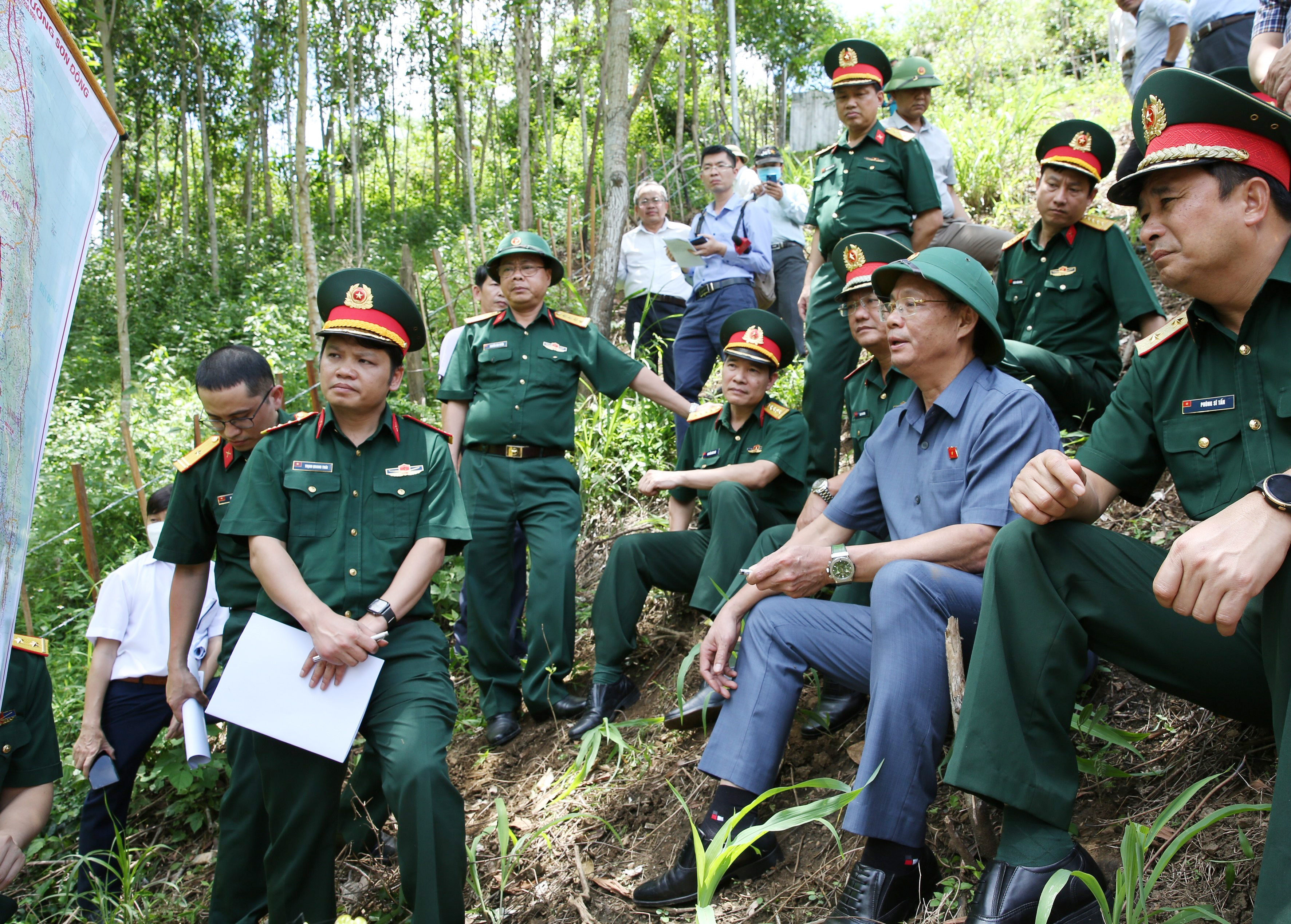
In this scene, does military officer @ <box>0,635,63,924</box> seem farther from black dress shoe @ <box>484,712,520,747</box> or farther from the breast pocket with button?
black dress shoe @ <box>484,712,520,747</box>

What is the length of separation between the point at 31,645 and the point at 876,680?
9.62 ft

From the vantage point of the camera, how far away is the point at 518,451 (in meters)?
4.25

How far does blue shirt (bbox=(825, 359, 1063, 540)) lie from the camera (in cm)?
244

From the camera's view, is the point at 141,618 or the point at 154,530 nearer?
the point at 141,618

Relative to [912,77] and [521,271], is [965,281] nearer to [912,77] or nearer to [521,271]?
[521,271]

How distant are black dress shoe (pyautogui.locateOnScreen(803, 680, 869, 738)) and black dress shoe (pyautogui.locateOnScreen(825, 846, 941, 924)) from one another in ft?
3.07

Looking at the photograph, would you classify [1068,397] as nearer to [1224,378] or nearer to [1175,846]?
[1224,378]

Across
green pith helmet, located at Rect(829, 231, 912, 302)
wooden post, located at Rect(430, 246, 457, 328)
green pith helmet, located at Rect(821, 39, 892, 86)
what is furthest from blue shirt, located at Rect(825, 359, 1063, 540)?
wooden post, located at Rect(430, 246, 457, 328)

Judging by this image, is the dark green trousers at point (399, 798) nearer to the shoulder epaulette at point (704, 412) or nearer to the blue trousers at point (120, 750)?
the blue trousers at point (120, 750)

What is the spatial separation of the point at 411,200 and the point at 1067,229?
81.7 feet

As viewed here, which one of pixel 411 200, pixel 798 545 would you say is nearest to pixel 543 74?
pixel 411 200

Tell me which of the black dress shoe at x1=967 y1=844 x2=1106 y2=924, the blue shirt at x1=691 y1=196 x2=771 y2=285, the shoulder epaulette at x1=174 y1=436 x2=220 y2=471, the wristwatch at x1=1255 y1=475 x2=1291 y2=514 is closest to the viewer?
the wristwatch at x1=1255 y1=475 x2=1291 y2=514

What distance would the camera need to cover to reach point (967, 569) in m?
2.42

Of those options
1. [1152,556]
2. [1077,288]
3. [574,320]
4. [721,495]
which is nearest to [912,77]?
[1077,288]
